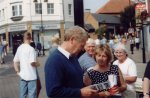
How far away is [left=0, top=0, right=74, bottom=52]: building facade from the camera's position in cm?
6894

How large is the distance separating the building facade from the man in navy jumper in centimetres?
6197

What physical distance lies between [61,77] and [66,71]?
89 mm

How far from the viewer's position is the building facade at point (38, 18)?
68938 millimetres

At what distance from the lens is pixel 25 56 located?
9844mm

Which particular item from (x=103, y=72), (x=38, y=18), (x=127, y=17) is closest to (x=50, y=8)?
(x=38, y=18)

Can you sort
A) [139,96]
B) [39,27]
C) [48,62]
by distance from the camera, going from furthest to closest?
1. [39,27]
2. [139,96]
3. [48,62]

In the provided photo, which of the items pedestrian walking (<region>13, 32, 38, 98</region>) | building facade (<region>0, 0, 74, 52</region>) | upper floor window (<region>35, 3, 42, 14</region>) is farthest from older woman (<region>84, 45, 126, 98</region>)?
upper floor window (<region>35, 3, 42, 14</region>)

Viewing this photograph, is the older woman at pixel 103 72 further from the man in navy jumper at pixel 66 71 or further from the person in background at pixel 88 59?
the man in navy jumper at pixel 66 71

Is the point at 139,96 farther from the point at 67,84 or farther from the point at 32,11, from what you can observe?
the point at 32,11

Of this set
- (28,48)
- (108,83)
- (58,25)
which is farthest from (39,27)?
(108,83)

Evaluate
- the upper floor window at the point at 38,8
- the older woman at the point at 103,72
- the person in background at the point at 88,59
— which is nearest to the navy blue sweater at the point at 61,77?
the older woman at the point at 103,72

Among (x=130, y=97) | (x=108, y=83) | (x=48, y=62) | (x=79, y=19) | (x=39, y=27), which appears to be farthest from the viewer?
(x=39, y=27)

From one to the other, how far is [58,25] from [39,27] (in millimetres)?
2965

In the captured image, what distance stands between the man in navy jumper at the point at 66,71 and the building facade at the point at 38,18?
62.0 metres
